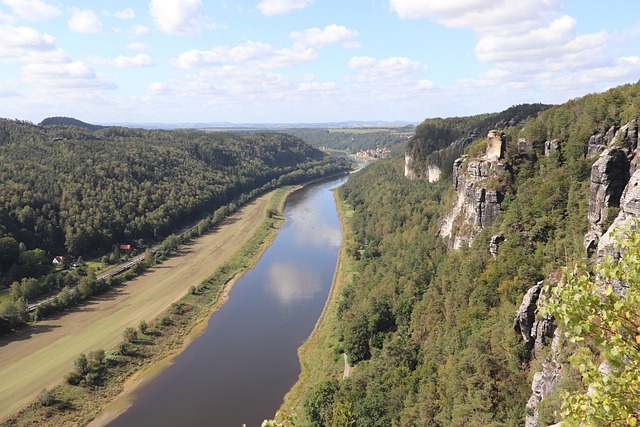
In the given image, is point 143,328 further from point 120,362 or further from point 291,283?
point 291,283

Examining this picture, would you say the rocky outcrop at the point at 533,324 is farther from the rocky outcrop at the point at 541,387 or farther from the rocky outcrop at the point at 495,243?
the rocky outcrop at the point at 495,243

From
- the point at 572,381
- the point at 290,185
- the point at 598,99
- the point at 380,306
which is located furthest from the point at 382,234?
the point at 290,185

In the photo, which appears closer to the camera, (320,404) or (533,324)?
(533,324)

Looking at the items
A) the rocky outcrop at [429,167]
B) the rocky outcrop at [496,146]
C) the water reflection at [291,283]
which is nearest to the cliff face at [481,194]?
the rocky outcrop at [496,146]

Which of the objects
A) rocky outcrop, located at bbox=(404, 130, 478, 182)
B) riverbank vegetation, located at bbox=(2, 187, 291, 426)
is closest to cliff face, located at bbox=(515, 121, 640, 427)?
riverbank vegetation, located at bbox=(2, 187, 291, 426)

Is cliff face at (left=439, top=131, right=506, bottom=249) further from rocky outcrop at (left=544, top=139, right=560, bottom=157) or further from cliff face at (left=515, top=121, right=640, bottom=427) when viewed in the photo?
cliff face at (left=515, top=121, right=640, bottom=427)

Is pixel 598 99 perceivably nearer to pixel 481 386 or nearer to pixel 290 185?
pixel 481 386

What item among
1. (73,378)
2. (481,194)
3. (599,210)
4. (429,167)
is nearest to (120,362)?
(73,378)
